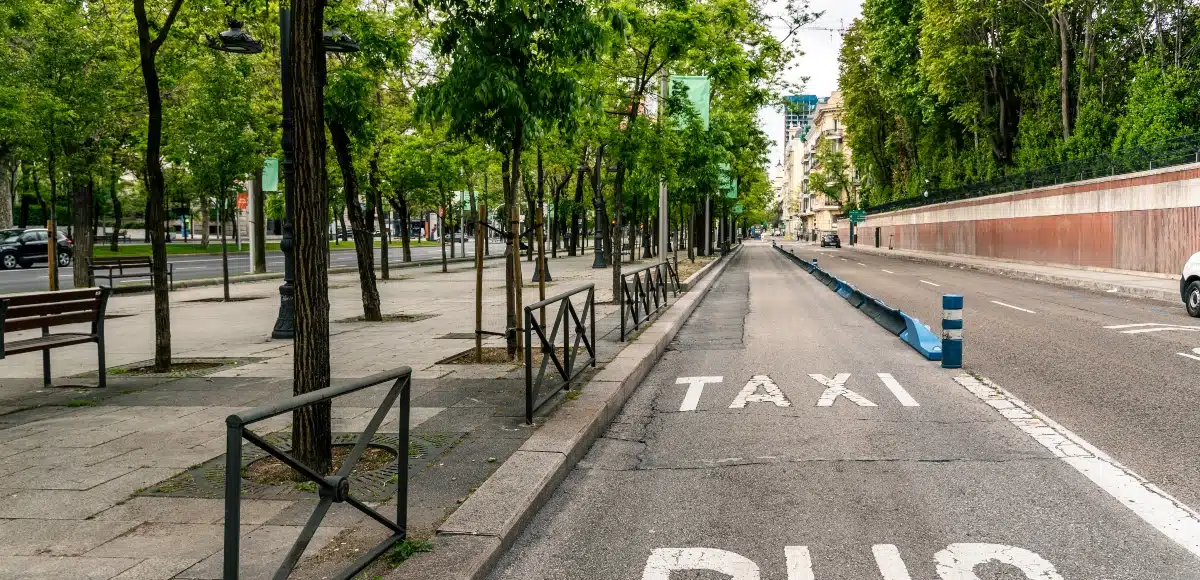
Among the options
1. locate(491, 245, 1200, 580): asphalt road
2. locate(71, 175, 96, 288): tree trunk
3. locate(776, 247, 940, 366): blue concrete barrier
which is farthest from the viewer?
locate(71, 175, 96, 288): tree trunk

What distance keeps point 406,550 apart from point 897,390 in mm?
6201

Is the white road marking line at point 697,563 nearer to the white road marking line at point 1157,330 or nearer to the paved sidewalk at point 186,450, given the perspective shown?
the paved sidewalk at point 186,450

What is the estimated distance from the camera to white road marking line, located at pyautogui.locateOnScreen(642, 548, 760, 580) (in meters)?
3.98

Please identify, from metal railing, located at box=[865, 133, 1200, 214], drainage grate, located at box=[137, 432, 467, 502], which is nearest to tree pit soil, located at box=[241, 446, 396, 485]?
drainage grate, located at box=[137, 432, 467, 502]

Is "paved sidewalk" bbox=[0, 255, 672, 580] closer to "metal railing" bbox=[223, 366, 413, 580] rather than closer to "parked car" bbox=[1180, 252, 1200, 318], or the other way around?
"metal railing" bbox=[223, 366, 413, 580]

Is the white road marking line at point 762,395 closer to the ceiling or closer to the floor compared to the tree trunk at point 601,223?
closer to the floor

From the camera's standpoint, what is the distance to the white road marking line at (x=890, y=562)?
3920 millimetres

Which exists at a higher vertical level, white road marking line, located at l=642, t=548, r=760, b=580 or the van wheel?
the van wheel

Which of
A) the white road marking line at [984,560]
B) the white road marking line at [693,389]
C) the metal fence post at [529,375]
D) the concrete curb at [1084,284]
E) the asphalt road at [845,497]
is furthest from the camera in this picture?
the concrete curb at [1084,284]

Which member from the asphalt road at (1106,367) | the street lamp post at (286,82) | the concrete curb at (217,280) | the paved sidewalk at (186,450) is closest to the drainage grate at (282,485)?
the paved sidewalk at (186,450)

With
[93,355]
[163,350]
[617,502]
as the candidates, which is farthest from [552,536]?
[93,355]

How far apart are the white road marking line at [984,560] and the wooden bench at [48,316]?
7.66 metres

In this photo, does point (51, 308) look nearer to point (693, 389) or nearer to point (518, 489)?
point (518, 489)

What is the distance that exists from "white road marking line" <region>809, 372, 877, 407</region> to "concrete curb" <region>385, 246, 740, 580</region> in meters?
1.93
